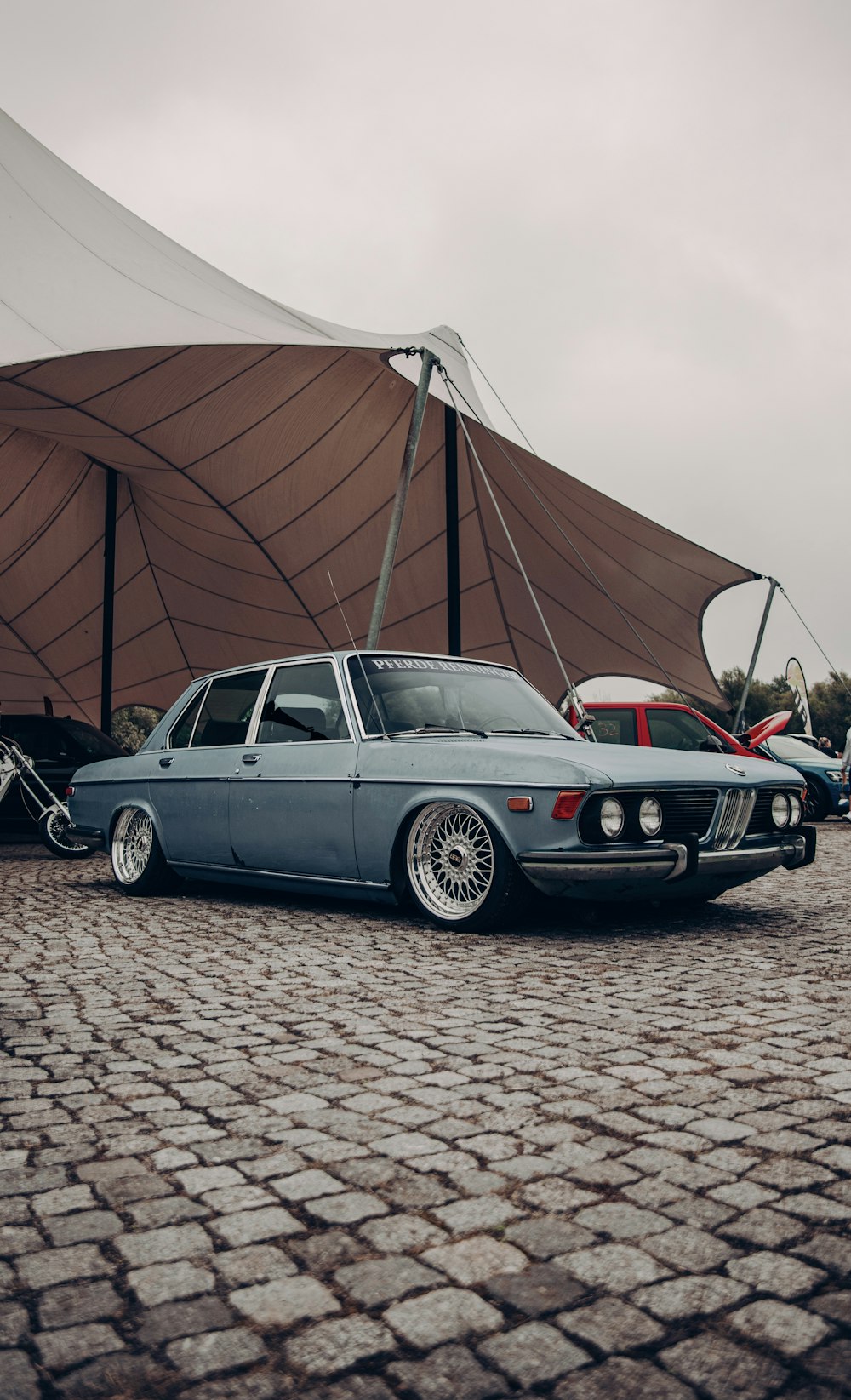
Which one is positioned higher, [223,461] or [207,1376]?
[223,461]

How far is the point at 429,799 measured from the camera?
5.39 m

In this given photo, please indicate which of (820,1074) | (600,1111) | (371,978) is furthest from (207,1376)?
(371,978)

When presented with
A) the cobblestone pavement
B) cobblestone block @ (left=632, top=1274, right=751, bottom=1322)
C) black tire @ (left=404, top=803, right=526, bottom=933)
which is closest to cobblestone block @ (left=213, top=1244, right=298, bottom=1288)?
the cobblestone pavement

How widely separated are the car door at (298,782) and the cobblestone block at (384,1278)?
388 cm

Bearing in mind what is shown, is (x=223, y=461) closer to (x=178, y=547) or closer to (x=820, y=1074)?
(x=178, y=547)

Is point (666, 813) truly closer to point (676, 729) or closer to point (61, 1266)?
point (61, 1266)

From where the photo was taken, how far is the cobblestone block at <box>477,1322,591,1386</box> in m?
1.57

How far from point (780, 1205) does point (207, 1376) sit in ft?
3.77

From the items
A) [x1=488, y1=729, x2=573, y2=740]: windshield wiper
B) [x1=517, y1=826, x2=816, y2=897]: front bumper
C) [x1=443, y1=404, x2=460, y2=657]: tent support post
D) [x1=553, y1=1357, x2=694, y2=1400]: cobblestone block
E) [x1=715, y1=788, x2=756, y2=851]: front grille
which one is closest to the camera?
[x1=553, y1=1357, x2=694, y2=1400]: cobblestone block

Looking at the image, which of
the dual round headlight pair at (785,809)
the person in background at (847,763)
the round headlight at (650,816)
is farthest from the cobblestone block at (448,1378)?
the person in background at (847,763)

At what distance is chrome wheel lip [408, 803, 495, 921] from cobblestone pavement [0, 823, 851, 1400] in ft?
2.97

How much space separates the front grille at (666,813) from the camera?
4988 millimetres

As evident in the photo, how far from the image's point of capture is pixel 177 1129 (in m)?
2.57

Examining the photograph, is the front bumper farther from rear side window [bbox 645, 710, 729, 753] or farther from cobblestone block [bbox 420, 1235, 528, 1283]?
rear side window [bbox 645, 710, 729, 753]
